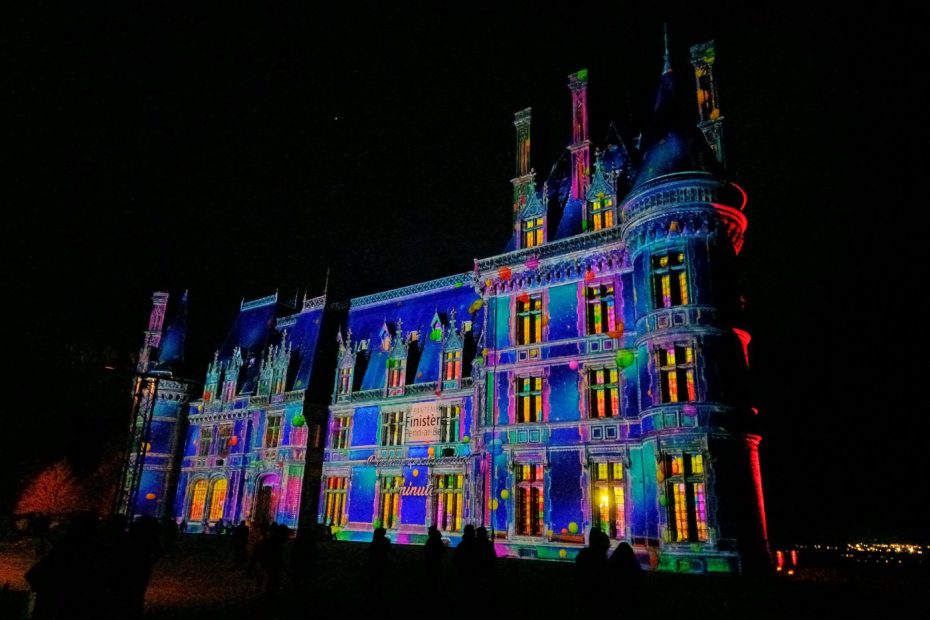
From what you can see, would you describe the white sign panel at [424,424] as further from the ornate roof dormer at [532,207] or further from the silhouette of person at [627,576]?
the silhouette of person at [627,576]

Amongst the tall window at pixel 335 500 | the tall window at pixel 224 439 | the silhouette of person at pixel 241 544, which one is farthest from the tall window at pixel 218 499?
the silhouette of person at pixel 241 544

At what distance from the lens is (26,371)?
20.1 meters

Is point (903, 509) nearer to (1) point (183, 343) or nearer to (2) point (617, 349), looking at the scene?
(2) point (617, 349)

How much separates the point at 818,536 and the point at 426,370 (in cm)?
2259

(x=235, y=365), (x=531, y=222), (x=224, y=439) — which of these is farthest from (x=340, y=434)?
(x=531, y=222)

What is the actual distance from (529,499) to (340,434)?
51.3 feet

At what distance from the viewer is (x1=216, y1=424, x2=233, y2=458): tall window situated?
4254 centimetres

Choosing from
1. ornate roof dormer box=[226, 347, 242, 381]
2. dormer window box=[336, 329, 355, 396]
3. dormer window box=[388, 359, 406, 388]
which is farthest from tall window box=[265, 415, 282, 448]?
dormer window box=[388, 359, 406, 388]

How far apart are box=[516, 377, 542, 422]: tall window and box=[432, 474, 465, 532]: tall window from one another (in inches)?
246

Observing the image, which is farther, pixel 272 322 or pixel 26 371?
pixel 272 322

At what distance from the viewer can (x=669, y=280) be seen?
78.6 ft

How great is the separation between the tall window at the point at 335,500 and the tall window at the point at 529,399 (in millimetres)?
13741

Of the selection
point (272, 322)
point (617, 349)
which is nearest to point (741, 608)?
point (617, 349)

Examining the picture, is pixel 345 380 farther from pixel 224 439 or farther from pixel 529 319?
pixel 529 319
